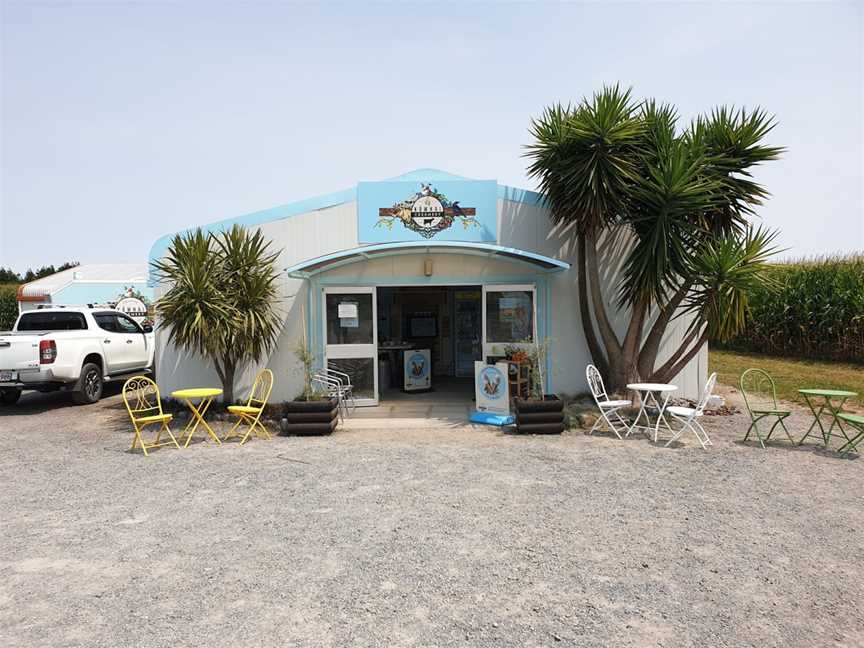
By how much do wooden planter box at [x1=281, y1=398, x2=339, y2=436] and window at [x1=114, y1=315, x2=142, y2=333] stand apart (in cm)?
553

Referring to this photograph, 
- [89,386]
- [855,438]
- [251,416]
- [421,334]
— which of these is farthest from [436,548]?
[421,334]

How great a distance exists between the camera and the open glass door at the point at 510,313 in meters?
9.19

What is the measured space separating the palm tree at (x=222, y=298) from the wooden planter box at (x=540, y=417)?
13.0 feet

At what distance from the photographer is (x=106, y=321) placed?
1086 cm

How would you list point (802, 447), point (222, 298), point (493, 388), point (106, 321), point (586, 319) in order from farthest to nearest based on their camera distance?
1. point (106, 321)
2. point (586, 319)
3. point (493, 388)
4. point (222, 298)
5. point (802, 447)

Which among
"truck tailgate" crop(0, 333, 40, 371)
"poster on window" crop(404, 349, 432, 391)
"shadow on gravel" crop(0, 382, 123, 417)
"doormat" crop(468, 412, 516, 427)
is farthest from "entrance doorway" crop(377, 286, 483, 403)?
"truck tailgate" crop(0, 333, 40, 371)

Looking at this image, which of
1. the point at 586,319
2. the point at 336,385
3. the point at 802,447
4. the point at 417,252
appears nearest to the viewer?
the point at 802,447

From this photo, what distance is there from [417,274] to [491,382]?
2.14 meters

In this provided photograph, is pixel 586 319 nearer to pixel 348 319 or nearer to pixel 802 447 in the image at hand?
pixel 802 447

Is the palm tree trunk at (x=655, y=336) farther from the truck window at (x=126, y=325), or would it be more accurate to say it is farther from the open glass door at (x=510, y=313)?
the truck window at (x=126, y=325)

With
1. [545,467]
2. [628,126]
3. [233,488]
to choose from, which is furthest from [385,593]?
[628,126]

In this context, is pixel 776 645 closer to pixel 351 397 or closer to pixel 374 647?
pixel 374 647

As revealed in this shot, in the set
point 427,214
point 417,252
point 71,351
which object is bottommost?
point 71,351

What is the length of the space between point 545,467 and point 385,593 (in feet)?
9.81
